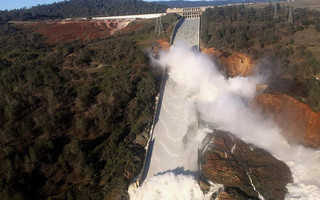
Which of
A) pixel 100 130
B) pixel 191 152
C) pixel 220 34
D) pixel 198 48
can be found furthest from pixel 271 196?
pixel 220 34

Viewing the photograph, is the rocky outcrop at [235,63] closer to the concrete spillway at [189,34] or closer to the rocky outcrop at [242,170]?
the concrete spillway at [189,34]

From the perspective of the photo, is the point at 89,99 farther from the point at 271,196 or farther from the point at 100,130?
the point at 271,196

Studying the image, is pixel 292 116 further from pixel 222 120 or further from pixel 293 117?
pixel 222 120

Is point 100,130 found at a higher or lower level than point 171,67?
lower

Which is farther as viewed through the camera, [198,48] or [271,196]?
Result: [198,48]

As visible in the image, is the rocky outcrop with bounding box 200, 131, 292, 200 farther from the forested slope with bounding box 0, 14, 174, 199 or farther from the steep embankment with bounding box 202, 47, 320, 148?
the forested slope with bounding box 0, 14, 174, 199
